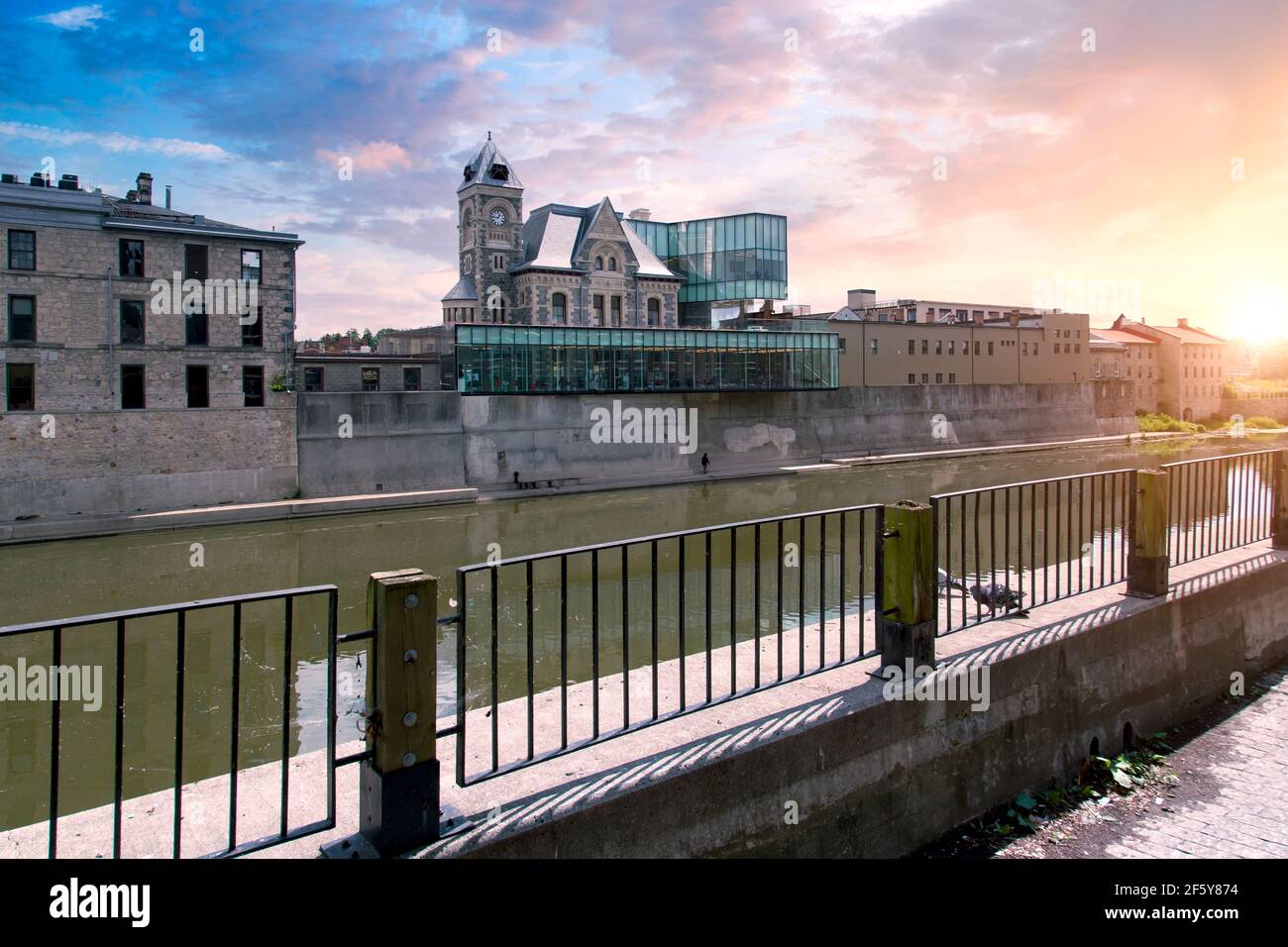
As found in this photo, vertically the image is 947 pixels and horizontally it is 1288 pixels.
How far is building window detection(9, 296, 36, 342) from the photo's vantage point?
29703mm

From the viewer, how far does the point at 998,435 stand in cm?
6353

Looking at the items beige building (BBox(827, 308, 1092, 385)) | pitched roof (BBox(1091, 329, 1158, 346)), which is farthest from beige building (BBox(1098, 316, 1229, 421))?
beige building (BBox(827, 308, 1092, 385))

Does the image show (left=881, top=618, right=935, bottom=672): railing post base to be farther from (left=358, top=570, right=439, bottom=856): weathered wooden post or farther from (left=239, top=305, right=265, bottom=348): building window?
(left=239, top=305, right=265, bottom=348): building window

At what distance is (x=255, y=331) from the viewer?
34750mm

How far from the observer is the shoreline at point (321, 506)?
27875 mm

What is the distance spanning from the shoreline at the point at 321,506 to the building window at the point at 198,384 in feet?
13.3

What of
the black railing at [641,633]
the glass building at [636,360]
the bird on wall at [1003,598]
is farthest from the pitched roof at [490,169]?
the bird on wall at [1003,598]

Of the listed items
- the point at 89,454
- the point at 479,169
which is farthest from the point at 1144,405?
the point at 89,454

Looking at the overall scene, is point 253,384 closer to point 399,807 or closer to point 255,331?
point 255,331

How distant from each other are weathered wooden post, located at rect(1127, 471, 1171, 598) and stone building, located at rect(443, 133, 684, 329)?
55276 mm

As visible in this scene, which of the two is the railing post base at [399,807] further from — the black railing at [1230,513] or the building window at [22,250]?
the building window at [22,250]

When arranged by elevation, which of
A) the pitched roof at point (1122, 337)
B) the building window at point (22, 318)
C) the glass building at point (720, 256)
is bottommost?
the building window at point (22, 318)

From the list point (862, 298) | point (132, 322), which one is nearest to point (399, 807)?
point (132, 322)

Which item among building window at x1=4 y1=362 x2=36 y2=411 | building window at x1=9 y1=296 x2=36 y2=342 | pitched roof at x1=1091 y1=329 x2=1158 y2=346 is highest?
pitched roof at x1=1091 y1=329 x2=1158 y2=346
